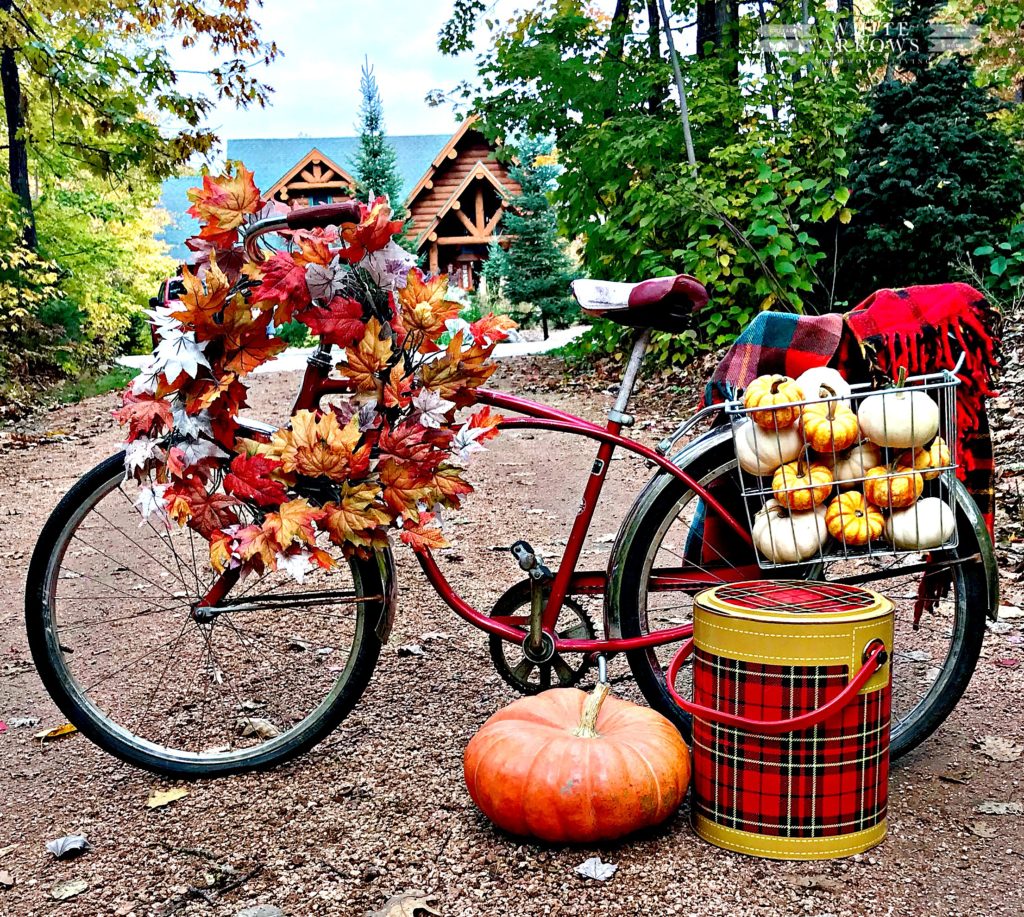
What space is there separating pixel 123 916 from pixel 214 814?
0.46 meters

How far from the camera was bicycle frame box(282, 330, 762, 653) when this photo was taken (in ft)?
9.02

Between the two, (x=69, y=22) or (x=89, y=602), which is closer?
(x=89, y=602)

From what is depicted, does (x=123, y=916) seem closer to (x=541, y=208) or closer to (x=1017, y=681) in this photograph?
(x=1017, y=681)

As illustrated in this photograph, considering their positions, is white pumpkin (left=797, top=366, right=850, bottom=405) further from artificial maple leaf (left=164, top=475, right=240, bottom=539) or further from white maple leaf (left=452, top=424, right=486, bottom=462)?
artificial maple leaf (left=164, top=475, right=240, bottom=539)

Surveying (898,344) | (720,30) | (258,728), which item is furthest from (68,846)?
(720,30)

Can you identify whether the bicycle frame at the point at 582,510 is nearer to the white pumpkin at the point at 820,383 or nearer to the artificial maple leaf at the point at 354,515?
the artificial maple leaf at the point at 354,515

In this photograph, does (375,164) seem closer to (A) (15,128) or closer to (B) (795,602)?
(A) (15,128)

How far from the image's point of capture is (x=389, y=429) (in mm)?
2631

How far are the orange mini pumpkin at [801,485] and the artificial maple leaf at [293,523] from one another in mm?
1148

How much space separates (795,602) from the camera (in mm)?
2410

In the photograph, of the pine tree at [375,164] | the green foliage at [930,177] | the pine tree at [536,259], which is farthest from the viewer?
the pine tree at [375,164]

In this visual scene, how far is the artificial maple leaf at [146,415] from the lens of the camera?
257 centimetres

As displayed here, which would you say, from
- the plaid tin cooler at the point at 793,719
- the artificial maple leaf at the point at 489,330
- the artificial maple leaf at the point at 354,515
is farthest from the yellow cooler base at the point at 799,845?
the artificial maple leaf at the point at 489,330

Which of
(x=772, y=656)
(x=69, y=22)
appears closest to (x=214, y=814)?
(x=772, y=656)
